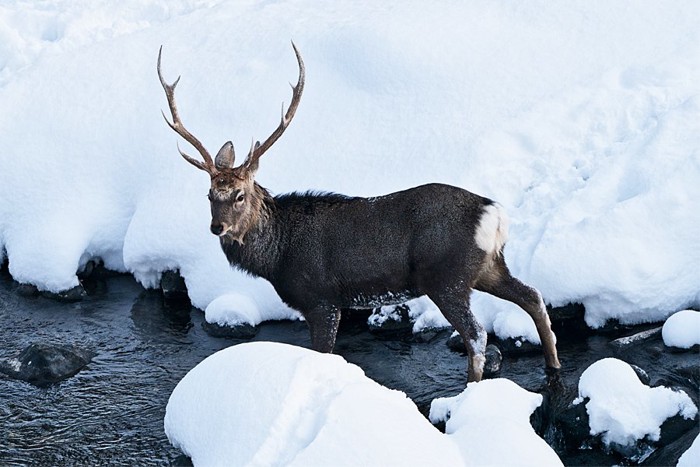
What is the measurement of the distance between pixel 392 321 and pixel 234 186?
1.94 meters

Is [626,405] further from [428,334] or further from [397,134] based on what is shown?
[397,134]

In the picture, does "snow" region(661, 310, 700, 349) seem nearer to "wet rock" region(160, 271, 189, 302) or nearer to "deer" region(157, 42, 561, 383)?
"deer" region(157, 42, 561, 383)

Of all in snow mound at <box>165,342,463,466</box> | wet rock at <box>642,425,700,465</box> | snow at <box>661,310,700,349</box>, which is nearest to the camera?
snow mound at <box>165,342,463,466</box>

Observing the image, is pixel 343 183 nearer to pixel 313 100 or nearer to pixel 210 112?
pixel 313 100

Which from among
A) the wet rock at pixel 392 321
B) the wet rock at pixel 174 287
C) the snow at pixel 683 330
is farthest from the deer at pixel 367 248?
the wet rock at pixel 174 287

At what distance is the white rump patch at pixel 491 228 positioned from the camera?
7.37 metres

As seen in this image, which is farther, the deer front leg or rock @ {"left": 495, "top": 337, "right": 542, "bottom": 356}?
rock @ {"left": 495, "top": 337, "right": 542, "bottom": 356}

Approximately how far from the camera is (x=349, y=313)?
29.3 ft

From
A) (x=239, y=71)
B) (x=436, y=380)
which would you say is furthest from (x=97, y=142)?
(x=436, y=380)

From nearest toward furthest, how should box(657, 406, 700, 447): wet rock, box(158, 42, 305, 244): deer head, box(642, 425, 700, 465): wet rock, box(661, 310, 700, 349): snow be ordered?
box(642, 425, 700, 465): wet rock < box(657, 406, 700, 447): wet rock < box(661, 310, 700, 349): snow < box(158, 42, 305, 244): deer head

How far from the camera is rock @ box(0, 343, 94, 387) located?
791cm

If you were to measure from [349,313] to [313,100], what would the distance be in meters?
3.03

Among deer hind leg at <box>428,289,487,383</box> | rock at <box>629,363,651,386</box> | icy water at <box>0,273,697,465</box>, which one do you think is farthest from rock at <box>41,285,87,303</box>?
rock at <box>629,363,651,386</box>

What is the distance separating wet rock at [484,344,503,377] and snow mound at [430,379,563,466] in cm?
123
